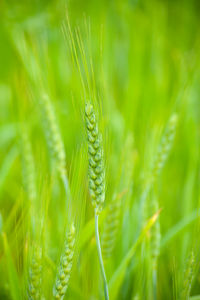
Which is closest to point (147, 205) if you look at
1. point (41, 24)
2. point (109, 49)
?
point (109, 49)

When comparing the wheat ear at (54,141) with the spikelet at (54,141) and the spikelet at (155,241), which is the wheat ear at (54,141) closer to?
the spikelet at (54,141)

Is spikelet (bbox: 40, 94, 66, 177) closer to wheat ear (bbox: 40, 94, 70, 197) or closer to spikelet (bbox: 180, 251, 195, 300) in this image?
wheat ear (bbox: 40, 94, 70, 197)

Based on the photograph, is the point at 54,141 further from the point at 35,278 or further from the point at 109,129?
the point at 35,278

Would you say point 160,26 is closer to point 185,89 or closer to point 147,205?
point 185,89

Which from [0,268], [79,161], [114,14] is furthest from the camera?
[114,14]

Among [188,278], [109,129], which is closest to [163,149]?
[109,129]

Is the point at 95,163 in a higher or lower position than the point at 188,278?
higher
